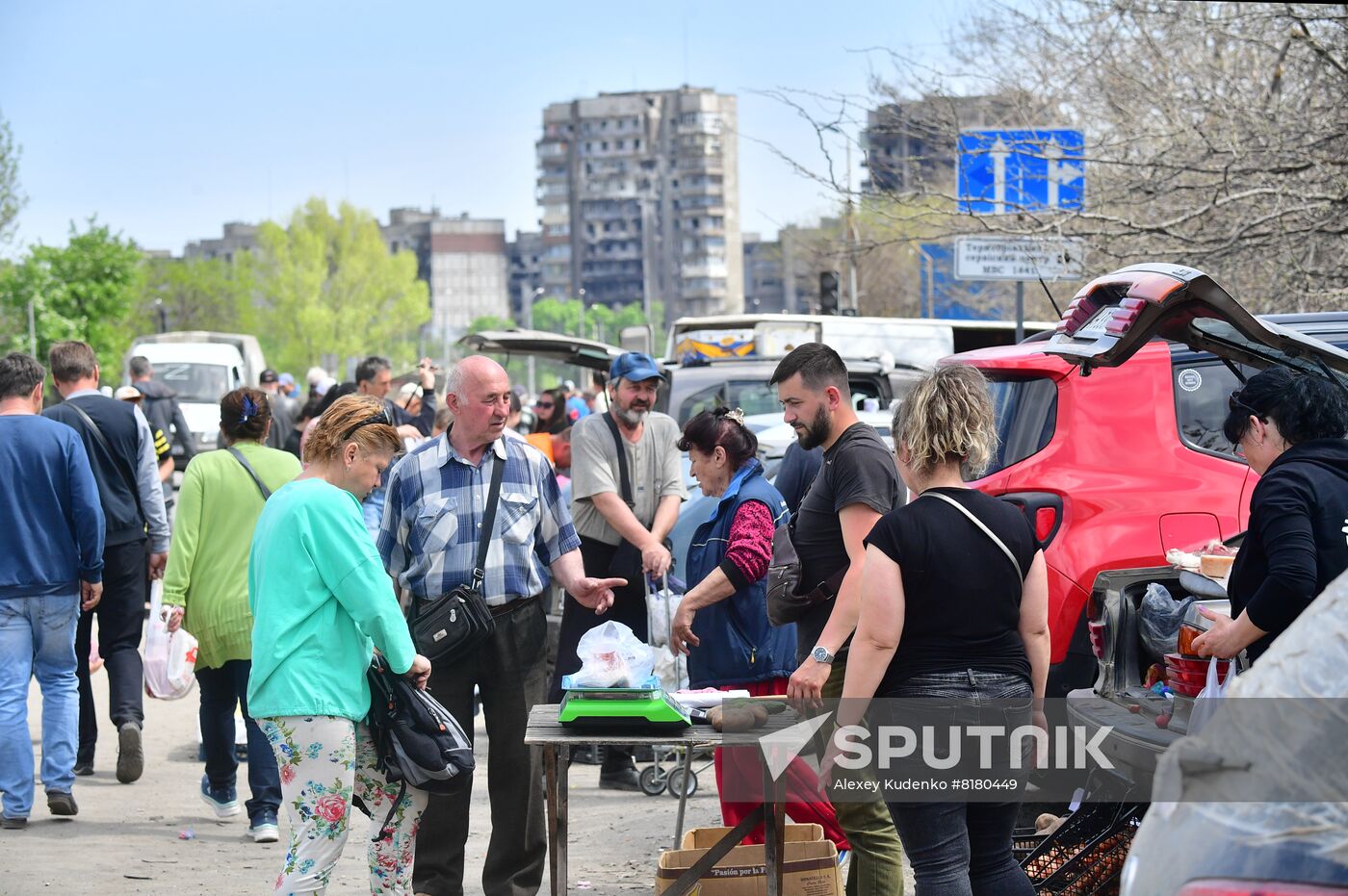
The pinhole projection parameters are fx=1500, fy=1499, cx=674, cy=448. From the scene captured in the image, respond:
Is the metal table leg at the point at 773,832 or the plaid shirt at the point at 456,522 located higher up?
the plaid shirt at the point at 456,522

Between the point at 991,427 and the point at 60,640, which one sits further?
the point at 60,640

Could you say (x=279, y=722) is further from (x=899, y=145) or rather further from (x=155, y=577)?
(x=899, y=145)

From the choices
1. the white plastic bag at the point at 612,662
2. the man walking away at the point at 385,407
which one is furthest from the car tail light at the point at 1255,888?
the man walking away at the point at 385,407

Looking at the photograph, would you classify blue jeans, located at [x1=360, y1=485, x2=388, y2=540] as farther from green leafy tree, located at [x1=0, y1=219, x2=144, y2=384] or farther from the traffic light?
green leafy tree, located at [x1=0, y1=219, x2=144, y2=384]

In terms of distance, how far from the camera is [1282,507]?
4316 millimetres

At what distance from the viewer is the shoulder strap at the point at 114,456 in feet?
26.5

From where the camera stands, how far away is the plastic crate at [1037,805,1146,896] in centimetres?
514

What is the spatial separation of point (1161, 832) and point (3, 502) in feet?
20.0

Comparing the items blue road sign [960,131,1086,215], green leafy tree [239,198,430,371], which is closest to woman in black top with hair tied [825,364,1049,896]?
blue road sign [960,131,1086,215]

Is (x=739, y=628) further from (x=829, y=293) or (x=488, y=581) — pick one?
(x=829, y=293)

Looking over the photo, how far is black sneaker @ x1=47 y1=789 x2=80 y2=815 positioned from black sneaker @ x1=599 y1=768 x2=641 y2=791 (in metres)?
2.66

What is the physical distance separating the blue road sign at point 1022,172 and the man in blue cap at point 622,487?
13.6ft

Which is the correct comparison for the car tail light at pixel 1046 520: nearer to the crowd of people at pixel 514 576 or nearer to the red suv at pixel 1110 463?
the red suv at pixel 1110 463

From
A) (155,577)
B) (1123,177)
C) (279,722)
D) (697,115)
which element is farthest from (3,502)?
(697,115)
